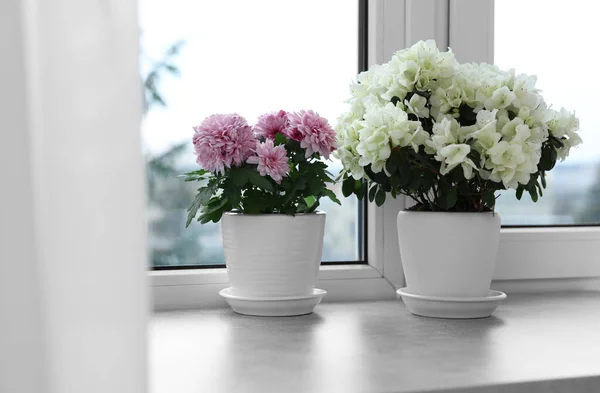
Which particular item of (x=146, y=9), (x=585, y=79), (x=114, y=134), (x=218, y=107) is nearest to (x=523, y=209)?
(x=585, y=79)

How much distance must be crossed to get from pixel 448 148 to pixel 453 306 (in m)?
0.25

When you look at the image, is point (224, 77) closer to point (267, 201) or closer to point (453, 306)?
point (267, 201)

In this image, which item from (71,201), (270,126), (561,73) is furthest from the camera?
(561,73)

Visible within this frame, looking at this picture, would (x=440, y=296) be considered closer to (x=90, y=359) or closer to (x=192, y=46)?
(x=192, y=46)

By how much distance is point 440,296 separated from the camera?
1177 mm

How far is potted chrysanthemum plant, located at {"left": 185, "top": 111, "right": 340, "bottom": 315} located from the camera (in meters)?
1.15

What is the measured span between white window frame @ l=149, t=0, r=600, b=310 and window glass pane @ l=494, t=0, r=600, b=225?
7 cm

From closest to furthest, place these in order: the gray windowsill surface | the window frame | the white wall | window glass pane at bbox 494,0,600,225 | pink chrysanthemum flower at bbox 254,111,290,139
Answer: the white wall → the gray windowsill surface → pink chrysanthemum flower at bbox 254,111,290,139 → the window frame → window glass pane at bbox 494,0,600,225

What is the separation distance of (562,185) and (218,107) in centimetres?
78

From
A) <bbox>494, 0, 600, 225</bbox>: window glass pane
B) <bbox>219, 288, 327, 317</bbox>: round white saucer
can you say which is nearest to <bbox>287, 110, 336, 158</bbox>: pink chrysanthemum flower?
<bbox>219, 288, 327, 317</bbox>: round white saucer

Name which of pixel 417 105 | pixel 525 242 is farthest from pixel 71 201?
pixel 525 242

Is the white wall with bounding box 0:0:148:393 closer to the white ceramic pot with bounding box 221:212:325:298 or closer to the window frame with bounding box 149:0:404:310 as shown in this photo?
the white ceramic pot with bounding box 221:212:325:298

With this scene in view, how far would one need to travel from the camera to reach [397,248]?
141cm

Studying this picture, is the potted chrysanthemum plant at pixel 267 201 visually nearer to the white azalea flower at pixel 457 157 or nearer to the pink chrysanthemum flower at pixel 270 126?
the pink chrysanthemum flower at pixel 270 126
